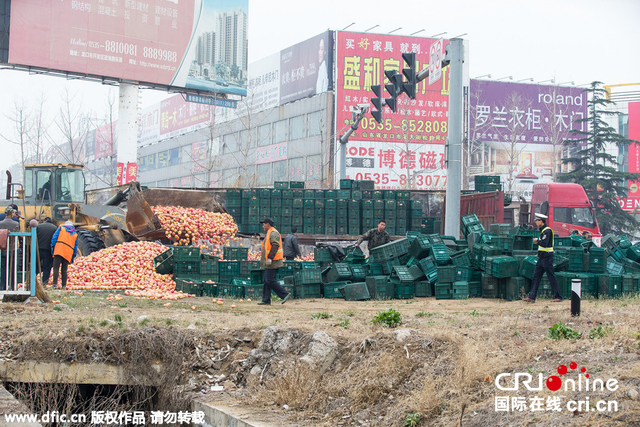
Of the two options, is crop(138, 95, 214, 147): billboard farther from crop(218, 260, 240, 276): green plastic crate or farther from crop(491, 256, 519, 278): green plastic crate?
crop(491, 256, 519, 278): green plastic crate

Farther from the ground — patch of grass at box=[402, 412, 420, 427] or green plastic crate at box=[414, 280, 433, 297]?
green plastic crate at box=[414, 280, 433, 297]

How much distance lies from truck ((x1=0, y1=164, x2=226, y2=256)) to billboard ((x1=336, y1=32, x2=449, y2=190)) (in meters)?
28.9

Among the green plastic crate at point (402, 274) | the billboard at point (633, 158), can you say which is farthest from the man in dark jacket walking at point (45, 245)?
the billboard at point (633, 158)

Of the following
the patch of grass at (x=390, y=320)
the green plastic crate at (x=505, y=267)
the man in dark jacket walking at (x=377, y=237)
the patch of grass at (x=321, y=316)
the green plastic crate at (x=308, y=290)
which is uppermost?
the man in dark jacket walking at (x=377, y=237)

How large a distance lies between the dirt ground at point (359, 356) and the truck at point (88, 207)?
768cm

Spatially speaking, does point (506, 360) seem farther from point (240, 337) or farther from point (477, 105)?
point (477, 105)

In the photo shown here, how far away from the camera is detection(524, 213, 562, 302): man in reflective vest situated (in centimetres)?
1254

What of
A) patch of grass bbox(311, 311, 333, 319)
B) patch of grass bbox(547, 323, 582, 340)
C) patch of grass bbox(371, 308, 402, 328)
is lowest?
patch of grass bbox(311, 311, 333, 319)

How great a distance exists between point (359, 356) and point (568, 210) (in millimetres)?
18581

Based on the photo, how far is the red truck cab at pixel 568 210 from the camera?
23859 mm

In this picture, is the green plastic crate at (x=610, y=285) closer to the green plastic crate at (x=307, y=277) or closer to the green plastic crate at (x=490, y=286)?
the green plastic crate at (x=490, y=286)

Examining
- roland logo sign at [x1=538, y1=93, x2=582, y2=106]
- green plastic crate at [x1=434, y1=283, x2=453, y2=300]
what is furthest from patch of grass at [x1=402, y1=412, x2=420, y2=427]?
roland logo sign at [x1=538, y1=93, x2=582, y2=106]

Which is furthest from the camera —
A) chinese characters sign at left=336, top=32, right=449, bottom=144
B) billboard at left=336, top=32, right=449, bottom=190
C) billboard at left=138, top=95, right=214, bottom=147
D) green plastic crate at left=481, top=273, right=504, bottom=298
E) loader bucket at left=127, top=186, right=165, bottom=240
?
billboard at left=138, top=95, right=214, bottom=147

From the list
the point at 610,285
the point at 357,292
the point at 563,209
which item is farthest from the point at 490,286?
the point at 563,209
